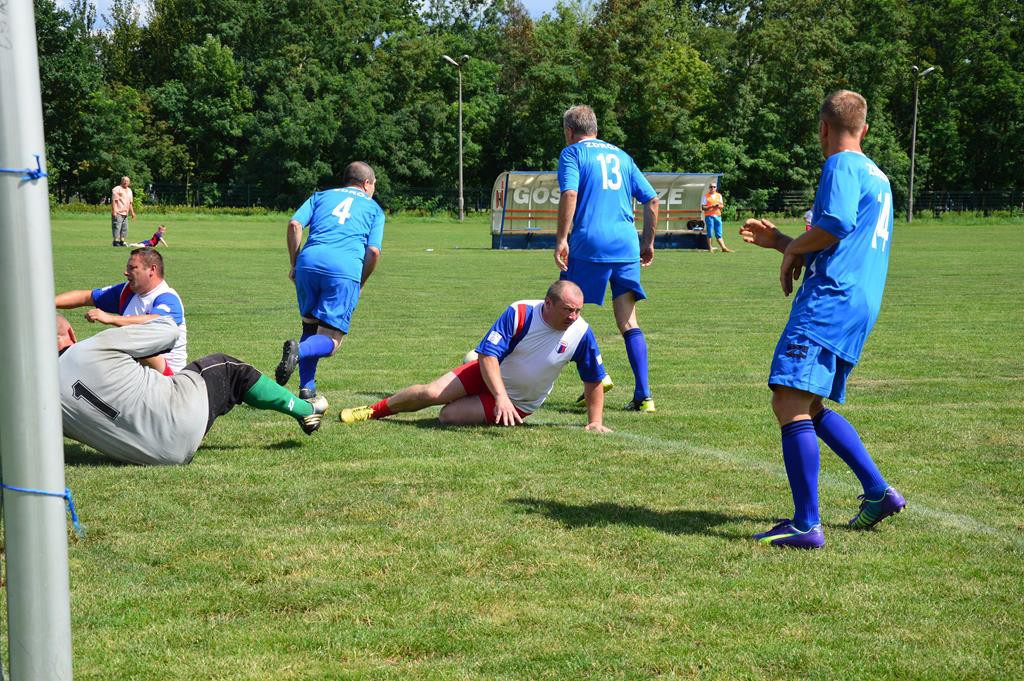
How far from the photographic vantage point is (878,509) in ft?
16.7

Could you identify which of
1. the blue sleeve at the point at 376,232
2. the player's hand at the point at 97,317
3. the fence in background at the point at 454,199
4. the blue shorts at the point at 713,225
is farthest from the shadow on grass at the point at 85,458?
the fence in background at the point at 454,199

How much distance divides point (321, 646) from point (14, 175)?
1.96 meters

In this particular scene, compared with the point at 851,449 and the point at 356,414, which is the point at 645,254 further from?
the point at 851,449

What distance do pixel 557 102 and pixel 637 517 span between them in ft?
209

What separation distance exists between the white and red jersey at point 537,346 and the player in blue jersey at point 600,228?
1077mm

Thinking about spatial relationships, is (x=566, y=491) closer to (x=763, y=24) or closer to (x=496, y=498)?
(x=496, y=498)

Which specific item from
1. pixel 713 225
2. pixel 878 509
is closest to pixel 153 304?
pixel 878 509

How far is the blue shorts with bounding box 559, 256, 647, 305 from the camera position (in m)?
8.50

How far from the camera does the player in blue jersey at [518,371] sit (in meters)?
7.20

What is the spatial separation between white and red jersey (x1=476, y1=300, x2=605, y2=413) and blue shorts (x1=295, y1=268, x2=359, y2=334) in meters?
2.07

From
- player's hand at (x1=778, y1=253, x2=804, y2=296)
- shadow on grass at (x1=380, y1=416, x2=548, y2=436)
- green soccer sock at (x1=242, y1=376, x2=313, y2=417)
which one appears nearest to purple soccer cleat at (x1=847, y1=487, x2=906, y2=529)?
player's hand at (x1=778, y1=253, x2=804, y2=296)

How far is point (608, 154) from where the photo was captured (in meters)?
8.52

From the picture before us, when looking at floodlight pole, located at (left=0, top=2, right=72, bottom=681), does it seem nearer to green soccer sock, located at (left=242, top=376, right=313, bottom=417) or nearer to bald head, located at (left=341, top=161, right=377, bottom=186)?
green soccer sock, located at (left=242, top=376, right=313, bottom=417)

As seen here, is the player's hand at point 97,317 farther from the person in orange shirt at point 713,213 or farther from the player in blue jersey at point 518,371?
the person in orange shirt at point 713,213
